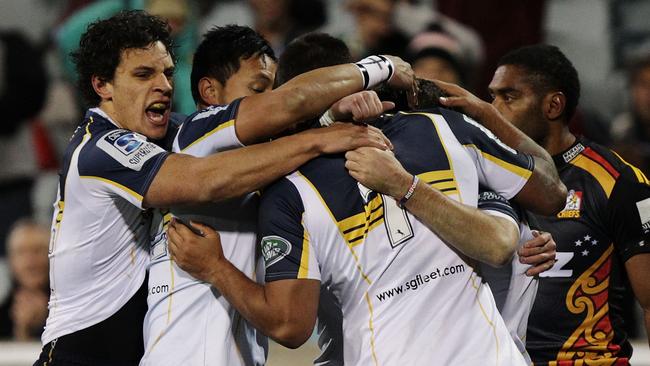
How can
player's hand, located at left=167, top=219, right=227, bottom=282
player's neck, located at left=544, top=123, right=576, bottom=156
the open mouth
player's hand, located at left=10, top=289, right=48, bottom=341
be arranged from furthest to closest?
1. player's hand, located at left=10, top=289, right=48, bottom=341
2. player's neck, located at left=544, top=123, right=576, bottom=156
3. the open mouth
4. player's hand, located at left=167, top=219, right=227, bottom=282

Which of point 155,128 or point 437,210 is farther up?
point 155,128

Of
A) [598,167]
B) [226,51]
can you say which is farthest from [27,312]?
[598,167]

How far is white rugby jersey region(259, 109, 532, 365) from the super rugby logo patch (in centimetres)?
49

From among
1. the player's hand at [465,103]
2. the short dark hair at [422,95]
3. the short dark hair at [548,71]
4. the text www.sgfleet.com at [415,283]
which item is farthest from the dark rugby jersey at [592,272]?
the text www.sgfleet.com at [415,283]

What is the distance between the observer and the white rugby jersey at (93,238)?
3.61 m

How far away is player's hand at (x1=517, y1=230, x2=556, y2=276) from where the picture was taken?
12.6 ft

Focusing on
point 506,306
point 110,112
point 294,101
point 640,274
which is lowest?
point 640,274

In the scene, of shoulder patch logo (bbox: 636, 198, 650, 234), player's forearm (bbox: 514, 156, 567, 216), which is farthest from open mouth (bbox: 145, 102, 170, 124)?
shoulder patch logo (bbox: 636, 198, 650, 234)

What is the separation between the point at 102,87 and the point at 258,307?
47.5 inches

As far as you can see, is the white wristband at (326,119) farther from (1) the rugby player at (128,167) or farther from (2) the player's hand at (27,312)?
(2) the player's hand at (27,312)

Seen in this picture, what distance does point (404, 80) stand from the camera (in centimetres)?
363

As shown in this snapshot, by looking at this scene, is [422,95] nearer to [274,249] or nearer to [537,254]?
[537,254]

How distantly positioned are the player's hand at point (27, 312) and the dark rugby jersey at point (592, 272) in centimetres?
502

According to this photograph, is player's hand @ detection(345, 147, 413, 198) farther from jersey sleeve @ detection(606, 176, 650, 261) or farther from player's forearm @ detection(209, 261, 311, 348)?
jersey sleeve @ detection(606, 176, 650, 261)
